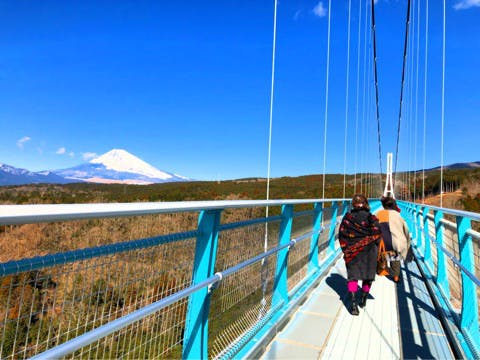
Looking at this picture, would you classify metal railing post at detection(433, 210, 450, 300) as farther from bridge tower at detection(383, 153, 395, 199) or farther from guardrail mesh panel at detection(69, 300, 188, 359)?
bridge tower at detection(383, 153, 395, 199)

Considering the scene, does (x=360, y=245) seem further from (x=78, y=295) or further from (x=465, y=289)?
(x=78, y=295)

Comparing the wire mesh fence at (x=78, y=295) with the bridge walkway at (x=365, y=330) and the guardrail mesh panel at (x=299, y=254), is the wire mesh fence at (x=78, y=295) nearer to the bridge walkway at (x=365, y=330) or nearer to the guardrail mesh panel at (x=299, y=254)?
the bridge walkway at (x=365, y=330)

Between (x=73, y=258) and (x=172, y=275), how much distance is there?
64 cm

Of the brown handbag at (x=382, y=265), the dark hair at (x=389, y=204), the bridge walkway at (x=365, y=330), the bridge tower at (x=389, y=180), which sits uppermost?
the bridge tower at (x=389, y=180)

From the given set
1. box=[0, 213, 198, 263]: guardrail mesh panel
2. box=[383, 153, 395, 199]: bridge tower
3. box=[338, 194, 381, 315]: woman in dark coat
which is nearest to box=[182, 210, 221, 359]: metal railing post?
box=[0, 213, 198, 263]: guardrail mesh panel

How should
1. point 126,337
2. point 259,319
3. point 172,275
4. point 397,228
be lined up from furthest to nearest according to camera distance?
point 397,228 → point 259,319 → point 172,275 → point 126,337

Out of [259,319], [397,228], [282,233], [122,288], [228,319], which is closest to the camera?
[122,288]

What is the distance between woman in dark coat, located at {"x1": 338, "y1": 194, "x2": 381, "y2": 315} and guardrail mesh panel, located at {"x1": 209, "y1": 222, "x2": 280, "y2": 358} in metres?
0.92

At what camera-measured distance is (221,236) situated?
6.78 ft

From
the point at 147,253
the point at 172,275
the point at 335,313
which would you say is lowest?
the point at 335,313

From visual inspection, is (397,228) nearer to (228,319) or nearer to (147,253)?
(228,319)

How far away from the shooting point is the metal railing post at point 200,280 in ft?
5.81

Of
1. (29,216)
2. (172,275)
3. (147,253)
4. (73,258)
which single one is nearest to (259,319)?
(172,275)

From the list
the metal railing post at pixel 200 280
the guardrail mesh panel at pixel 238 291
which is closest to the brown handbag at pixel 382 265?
the guardrail mesh panel at pixel 238 291
